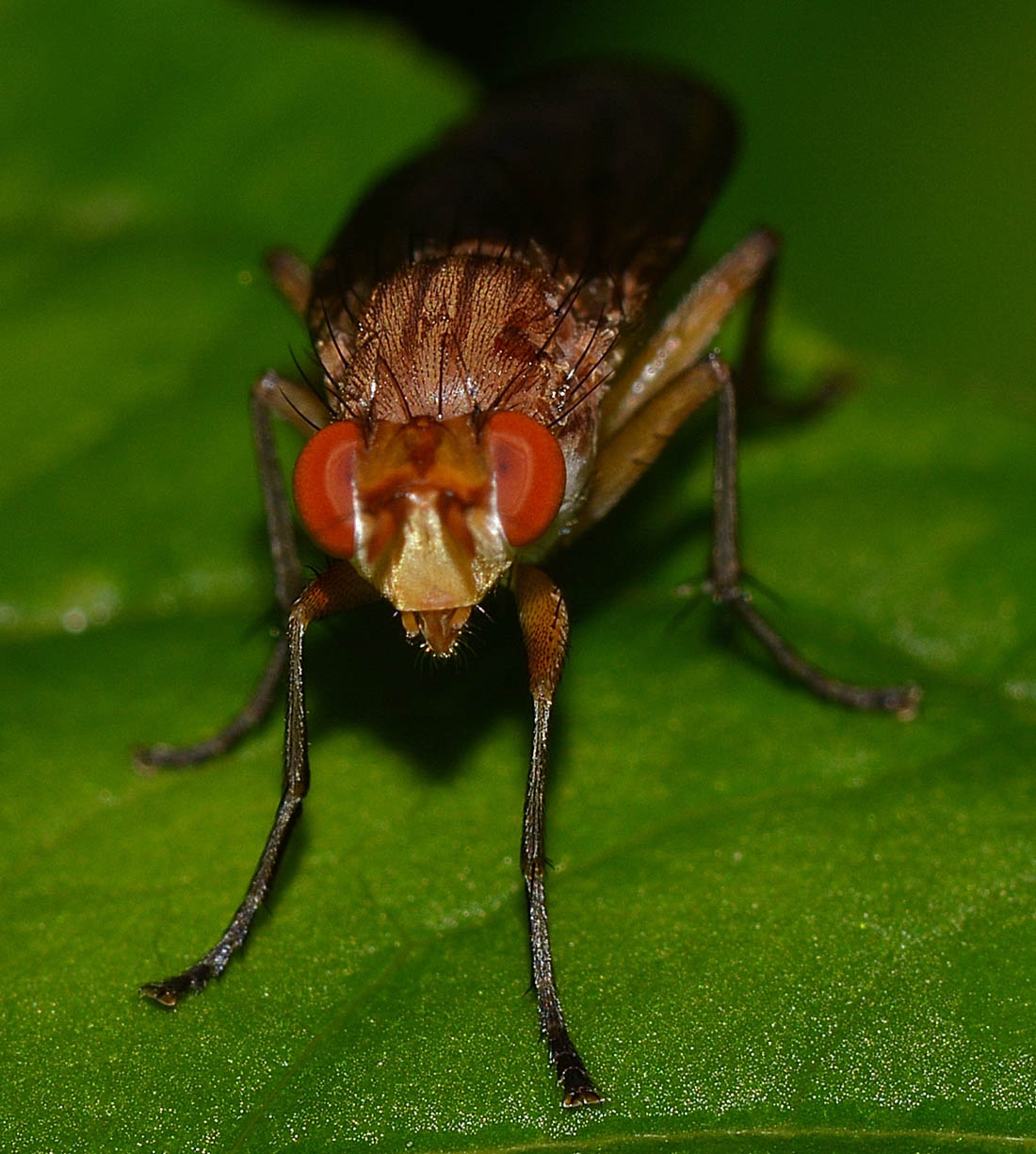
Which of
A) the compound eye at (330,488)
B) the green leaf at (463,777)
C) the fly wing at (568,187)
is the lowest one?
the green leaf at (463,777)

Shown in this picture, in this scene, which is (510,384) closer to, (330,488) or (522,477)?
(522,477)

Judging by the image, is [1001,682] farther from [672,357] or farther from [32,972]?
[32,972]

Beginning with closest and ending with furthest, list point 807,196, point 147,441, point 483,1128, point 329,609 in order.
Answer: point 483,1128, point 329,609, point 147,441, point 807,196

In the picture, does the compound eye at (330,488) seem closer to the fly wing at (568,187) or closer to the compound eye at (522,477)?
the compound eye at (522,477)

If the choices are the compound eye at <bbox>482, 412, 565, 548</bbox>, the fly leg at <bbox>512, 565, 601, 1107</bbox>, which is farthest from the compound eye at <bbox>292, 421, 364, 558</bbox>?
the fly leg at <bbox>512, 565, 601, 1107</bbox>

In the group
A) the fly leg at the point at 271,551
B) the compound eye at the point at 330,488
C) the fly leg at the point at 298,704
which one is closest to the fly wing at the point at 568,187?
the fly leg at the point at 271,551

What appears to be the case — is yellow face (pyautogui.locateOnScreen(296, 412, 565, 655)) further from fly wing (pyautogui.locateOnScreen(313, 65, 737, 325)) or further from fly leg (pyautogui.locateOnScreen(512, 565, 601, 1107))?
fly wing (pyautogui.locateOnScreen(313, 65, 737, 325))

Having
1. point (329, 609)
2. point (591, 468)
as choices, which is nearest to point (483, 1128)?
point (329, 609)
